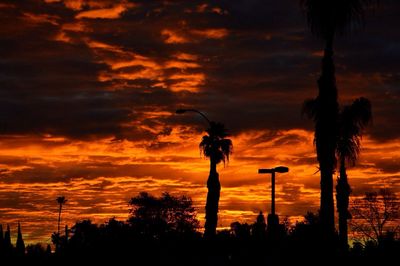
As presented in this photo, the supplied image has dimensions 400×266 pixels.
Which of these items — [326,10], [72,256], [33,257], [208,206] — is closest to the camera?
[326,10]

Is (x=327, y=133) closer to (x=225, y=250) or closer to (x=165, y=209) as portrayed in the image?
(x=225, y=250)

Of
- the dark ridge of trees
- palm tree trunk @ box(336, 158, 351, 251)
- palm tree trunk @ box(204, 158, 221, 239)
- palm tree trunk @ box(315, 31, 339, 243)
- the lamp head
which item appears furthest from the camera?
palm tree trunk @ box(204, 158, 221, 239)

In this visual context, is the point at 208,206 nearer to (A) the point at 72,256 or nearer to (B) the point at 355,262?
(A) the point at 72,256

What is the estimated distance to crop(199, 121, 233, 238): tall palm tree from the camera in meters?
64.4

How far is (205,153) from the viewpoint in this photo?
6700 centimetres

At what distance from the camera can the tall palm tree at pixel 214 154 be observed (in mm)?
64375

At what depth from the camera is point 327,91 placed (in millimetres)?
32594

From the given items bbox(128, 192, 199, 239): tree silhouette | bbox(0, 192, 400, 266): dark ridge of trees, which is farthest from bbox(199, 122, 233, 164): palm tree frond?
bbox(128, 192, 199, 239): tree silhouette

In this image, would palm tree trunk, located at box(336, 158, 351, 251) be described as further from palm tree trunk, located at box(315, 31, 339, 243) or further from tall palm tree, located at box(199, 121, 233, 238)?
palm tree trunk, located at box(315, 31, 339, 243)

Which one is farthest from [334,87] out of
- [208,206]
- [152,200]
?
[152,200]

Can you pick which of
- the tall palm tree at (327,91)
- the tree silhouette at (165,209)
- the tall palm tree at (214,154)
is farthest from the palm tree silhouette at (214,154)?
the tree silhouette at (165,209)

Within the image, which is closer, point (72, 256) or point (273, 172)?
point (72, 256)

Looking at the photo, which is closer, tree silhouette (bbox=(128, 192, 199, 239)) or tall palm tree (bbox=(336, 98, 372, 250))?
tall palm tree (bbox=(336, 98, 372, 250))

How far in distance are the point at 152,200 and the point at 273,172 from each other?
102 meters
